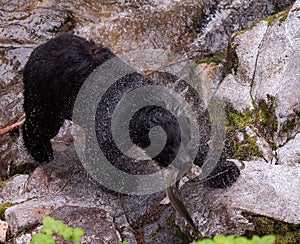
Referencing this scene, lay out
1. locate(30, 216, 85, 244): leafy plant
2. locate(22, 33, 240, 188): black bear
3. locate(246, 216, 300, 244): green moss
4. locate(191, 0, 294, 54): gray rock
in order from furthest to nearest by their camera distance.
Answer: locate(191, 0, 294, 54): gray rock, locate(22, 33, 240, 188): black bear, locate(246, 216, 300, 244): green moss, locate(30, 216, 85, 244): leafy plant

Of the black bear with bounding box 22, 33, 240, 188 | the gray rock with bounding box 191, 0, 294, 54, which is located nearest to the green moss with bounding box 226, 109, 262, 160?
the black bear with bounding box 22, 33, 240, 188

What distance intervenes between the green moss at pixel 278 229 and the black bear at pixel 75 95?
1.75 ft

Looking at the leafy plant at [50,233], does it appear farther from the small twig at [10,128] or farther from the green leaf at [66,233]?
the small twig at [10,128]

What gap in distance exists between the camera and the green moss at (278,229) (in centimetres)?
330

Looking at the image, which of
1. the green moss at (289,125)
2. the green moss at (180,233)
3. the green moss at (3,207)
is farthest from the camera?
the green moss at (289,125)

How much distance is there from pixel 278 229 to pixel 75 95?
7.58 feet

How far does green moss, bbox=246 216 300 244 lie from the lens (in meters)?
3.30

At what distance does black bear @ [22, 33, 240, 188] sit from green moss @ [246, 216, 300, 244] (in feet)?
1.75

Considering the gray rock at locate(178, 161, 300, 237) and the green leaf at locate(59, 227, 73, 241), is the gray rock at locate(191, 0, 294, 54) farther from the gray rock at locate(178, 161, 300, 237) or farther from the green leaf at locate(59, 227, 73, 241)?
the green leaf at locate(59, 227, 73, 241)

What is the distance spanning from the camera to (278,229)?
11.0ft

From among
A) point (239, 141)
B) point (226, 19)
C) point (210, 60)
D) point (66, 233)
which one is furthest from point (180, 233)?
point (226, 19)

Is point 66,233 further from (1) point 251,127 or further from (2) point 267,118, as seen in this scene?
(2) point 267,118

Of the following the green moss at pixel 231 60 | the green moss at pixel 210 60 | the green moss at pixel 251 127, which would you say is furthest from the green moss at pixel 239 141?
the green moss at pixel 210 60

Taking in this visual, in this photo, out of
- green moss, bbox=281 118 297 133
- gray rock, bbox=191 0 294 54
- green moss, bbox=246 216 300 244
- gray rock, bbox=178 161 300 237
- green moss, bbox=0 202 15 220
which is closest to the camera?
green moss, bbox=246 216 300 244
